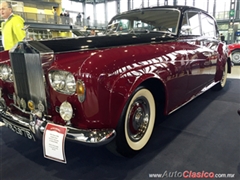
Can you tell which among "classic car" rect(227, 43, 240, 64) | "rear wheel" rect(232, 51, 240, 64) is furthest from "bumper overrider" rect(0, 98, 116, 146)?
"rear wheel" rect(232, 51, 240, 64)

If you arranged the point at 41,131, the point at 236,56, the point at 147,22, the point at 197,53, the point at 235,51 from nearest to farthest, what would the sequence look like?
the point at 41,131 → the point at 197,53 → the point at 147,22 → the point at 235,51 → the point at 236,56

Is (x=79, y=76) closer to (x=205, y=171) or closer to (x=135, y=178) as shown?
(x=135, y=178)

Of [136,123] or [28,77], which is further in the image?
[136,123]

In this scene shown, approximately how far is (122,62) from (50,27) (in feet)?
53.2

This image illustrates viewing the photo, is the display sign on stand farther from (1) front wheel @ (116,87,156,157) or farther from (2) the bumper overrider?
(1) front wheel @ (116,87,156,157)

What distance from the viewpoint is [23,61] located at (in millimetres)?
1638

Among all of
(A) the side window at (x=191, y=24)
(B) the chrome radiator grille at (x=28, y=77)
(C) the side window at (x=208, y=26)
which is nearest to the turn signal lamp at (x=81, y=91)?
(B) the chrome radiator grille at (x=28, y=77)

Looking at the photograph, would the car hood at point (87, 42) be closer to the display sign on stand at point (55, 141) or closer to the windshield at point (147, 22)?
the windshield at point (147, 22)

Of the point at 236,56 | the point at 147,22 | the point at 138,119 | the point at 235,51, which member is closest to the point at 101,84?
the point at 138,119

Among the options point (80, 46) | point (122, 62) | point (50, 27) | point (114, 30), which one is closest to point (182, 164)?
point (122, 62)

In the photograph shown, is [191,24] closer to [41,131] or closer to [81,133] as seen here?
[81,133]

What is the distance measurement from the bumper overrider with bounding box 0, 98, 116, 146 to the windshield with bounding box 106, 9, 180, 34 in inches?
62.7

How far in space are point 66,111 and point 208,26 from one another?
2938 mm

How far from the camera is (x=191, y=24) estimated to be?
2.70 m
